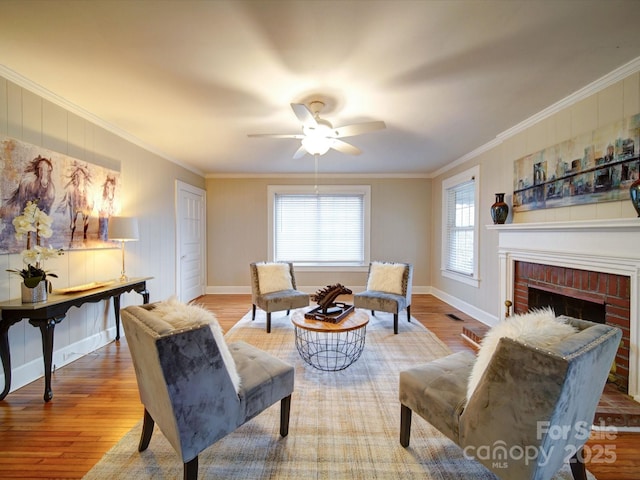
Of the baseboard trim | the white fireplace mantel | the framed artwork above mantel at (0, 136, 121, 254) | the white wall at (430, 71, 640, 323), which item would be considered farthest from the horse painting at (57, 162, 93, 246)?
the white wall at (430, 71, 640, 323)

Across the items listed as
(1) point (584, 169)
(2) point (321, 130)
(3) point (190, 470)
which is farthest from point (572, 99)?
(3) point (190, 470)

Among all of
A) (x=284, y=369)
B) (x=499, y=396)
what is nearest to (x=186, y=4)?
(x=284, y=369)

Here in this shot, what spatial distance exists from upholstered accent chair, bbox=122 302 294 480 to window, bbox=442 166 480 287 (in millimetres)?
3755

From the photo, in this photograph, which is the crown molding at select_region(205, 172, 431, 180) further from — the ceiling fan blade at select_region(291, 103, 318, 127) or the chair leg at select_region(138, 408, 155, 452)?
the chair leg at select_region(138, 408, 155, 452)

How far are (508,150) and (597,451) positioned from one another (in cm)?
297

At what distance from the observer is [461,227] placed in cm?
442

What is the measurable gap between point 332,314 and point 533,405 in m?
1.74

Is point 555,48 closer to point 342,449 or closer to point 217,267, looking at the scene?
point 342,449

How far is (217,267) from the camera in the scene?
541 centimetres

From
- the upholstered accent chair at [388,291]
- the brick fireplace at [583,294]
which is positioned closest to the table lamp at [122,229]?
the upholstered accent chair at [388,291]

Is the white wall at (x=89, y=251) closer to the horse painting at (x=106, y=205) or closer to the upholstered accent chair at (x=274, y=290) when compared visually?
the horse painting at (x=106, y=205)

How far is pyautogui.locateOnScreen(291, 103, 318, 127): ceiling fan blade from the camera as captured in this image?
1927 millimetres

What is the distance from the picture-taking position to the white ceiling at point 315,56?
147 centimetres

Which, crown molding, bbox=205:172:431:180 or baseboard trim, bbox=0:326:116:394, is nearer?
baseboard trim, bbox=0:326:116:394
